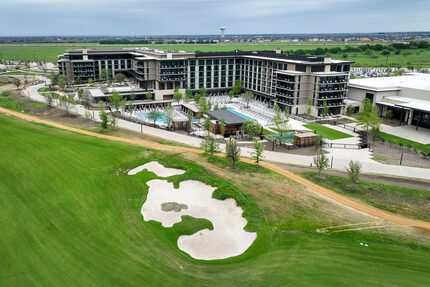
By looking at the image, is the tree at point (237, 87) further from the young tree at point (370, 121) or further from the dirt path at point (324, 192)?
the dirt path at point (324, 192)

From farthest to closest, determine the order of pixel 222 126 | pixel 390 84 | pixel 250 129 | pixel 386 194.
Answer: pixel 390 84 < pixel 222 126 < pixel 250 129 < pixel 386 194

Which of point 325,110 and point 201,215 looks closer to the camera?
point 201,215

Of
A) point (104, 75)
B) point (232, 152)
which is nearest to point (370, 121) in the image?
point (232, 152)

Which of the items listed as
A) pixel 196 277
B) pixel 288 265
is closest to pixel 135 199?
pixel 196 277

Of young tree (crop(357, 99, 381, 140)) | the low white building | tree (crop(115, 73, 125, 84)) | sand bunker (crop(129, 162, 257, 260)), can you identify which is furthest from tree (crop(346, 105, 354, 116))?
tree (crop(115, 73, 125, 84))

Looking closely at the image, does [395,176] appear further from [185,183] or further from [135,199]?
[135,199]

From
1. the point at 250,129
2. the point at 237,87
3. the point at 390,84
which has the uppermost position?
the point at 390,84

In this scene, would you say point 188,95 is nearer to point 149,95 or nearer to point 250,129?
Answer: point 149,95

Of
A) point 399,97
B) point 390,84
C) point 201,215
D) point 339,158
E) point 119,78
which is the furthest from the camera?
point 119,78
